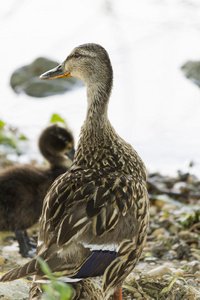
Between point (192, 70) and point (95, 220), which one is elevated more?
point (192, 70)

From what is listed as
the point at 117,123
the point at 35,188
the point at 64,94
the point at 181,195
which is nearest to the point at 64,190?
the point at 35,188

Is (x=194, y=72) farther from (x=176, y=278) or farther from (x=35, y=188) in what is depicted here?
(x=176, y=278)

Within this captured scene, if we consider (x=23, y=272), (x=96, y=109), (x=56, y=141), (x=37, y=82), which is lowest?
(x=23, y=272)

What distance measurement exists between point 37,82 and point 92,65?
13.3 ft

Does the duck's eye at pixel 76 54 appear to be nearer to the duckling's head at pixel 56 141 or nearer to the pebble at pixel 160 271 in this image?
the duckling's head at pixel 56 141

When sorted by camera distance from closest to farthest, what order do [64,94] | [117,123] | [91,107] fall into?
Answer: [91,107]
[117,123]
[64,94]

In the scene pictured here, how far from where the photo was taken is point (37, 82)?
7.29m

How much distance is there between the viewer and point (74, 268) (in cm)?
231

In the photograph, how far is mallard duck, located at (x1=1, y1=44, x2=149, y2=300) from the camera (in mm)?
2363

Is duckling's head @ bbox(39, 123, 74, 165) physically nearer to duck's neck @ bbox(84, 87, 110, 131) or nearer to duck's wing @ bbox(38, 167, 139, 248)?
duck's neck @ bbox(84, 87, 110, 131)

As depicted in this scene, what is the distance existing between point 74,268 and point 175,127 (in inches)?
145

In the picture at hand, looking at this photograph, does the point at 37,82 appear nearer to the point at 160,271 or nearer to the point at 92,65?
the point at 92,65

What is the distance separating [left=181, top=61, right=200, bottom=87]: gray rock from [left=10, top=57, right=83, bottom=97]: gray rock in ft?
4.43

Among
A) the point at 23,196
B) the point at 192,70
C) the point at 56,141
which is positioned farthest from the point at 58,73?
the point at 192,70
